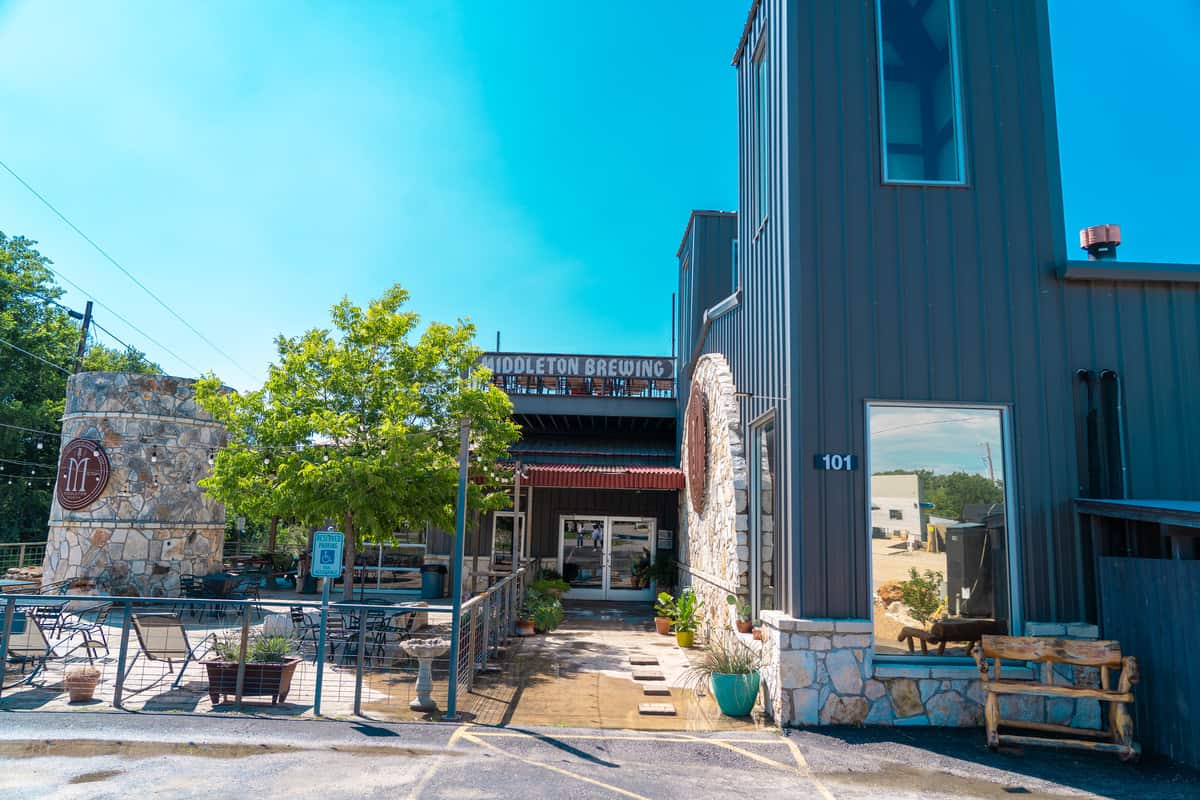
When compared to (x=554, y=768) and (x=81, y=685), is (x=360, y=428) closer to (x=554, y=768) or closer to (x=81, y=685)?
(x=81, y=685)

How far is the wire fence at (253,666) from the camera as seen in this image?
757 cm

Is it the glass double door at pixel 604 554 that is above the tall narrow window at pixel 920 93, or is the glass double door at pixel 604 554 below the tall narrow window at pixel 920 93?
below

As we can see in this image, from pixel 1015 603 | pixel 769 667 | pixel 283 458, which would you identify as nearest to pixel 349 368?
pixel 283 458

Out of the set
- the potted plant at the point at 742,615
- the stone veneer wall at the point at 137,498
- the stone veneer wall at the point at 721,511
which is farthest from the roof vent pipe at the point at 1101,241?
the stone veneer wall at the point at 137,498

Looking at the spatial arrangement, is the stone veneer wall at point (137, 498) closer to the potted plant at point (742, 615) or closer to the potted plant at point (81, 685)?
the potted plant at point (81, 685)

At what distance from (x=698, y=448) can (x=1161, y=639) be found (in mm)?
7417

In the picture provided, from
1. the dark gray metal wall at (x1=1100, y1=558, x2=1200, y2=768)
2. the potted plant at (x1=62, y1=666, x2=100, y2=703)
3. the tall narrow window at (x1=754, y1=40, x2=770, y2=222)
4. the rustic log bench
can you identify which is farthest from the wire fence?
the dark gray metal wall at (x1=1100, y1=558, x2=1200, y2=768)

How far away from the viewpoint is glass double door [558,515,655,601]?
18.4m

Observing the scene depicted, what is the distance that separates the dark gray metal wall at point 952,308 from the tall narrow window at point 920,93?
138 millimetres

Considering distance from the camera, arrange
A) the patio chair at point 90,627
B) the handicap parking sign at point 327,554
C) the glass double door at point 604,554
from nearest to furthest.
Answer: the handicap parking sign at point 327,554, the patio chair at point 90,627, the glass double door at point 604,554

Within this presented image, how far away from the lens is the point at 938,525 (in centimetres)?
740

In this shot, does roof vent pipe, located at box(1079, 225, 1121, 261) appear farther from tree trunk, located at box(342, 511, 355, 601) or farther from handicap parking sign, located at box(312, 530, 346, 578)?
tree trunk, located at box(342, 511, 355, 601)

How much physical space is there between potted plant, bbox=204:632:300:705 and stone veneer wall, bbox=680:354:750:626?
525 centimetres

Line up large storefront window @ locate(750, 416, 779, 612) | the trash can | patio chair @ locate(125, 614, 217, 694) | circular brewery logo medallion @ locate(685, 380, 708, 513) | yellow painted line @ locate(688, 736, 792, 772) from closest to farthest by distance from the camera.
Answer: yellow painted line @ locate(688, 736, 792, 772)
patio chair @ locate(125, 614, 217, 694)
large storefront window @ locate(750, 416, 779, 612)
circular brewery logo medallion @ locate(685, 380, 708, 513)
the trash can
